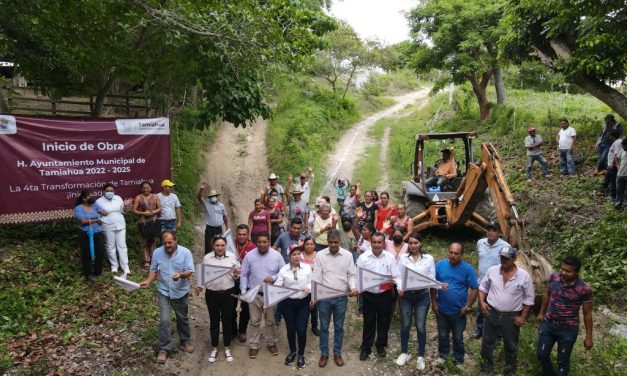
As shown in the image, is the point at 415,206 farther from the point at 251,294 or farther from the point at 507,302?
the point at 251,294

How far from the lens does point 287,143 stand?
60.3ft

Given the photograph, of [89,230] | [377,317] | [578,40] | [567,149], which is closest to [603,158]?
[567,149]

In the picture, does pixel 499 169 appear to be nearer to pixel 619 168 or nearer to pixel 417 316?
pixel 417 316

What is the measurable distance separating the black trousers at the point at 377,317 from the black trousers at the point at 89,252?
4395 mm

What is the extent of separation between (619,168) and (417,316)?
5.74 metres

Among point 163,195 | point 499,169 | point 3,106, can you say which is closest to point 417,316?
point 499,169

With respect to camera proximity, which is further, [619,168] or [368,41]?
[368,41]

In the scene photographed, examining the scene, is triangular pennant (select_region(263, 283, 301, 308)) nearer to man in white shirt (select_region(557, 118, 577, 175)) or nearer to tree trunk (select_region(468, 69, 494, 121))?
man in white shirt (select_region(557, 118, 577, 175))

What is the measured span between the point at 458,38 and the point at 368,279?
15884mm

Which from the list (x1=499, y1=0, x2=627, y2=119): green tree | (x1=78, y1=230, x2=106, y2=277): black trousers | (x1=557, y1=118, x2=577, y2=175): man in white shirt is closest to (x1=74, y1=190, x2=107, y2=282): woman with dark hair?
(x1=78, y1=230, x2=106, y2=277): black trousers

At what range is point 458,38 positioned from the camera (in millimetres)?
18922

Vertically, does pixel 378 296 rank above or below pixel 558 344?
above

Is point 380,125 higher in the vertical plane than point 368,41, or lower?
lower

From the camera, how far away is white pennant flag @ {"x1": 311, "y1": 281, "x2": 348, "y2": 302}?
5.79 m
